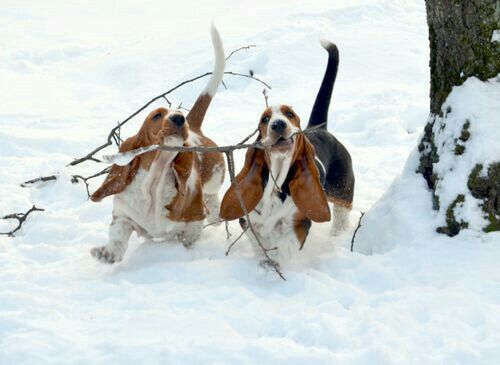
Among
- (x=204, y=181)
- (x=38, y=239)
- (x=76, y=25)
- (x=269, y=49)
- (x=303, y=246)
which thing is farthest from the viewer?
(x=76, y=25)

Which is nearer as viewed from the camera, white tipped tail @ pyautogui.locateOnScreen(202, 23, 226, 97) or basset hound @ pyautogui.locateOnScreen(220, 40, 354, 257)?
basset hound @ pyautogui.locateOnScreen(220, 40, 354, 257)

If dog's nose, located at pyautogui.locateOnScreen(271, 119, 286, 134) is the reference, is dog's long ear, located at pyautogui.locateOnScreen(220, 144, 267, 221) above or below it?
below

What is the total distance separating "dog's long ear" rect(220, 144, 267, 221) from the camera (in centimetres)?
382

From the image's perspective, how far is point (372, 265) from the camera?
11.8 feet

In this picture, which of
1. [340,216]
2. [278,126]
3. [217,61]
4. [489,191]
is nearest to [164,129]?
[278,126]

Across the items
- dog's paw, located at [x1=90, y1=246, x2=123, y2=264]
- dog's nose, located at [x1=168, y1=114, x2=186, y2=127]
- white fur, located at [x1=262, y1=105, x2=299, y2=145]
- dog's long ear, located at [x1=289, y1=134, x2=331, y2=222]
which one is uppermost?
white fur, located at [x1=262, y1=105, x2=299, y2=145]

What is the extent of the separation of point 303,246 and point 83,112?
226 inches

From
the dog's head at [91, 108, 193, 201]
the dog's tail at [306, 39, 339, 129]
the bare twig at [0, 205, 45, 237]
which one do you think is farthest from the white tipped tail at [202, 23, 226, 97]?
the bare twig at [0, 205, 45, 237]

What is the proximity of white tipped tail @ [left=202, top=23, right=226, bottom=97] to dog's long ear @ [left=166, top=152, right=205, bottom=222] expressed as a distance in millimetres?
→ 685

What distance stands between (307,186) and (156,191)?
912 mm

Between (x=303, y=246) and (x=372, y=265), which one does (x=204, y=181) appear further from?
(x=372, y=265)

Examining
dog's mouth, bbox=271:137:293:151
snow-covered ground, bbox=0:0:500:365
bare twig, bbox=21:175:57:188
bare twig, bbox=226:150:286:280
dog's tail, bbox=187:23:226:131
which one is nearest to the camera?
snow-covered ground, bbox=0:0:500:365

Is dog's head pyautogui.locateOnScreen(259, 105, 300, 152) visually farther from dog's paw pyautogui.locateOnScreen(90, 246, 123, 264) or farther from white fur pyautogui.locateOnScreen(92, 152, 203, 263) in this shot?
dog's paw pyautogui.locateOnScreen(90, 246, 123, 264)

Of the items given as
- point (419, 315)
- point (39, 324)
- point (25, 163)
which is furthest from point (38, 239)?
point (419, 315)
